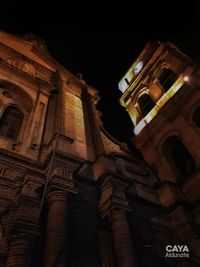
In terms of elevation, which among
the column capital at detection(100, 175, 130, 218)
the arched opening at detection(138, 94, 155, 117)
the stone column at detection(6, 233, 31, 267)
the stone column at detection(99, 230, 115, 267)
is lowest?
the stone column at detection(6, 233, 31, 267)

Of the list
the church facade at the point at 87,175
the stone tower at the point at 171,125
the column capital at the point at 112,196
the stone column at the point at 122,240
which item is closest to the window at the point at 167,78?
the stone tower at the point at 171,125

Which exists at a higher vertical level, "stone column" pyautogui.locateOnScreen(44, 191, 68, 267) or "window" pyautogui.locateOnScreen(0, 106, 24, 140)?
"window" pyautogui.locateOnScreen(0, 106, 24, 140)

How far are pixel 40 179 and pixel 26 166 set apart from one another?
3.63 ft

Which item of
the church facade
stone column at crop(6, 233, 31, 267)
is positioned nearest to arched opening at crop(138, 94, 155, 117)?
the church facade

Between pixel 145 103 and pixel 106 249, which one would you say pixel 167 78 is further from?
pixel 106 249

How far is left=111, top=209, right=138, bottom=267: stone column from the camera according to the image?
740 cm

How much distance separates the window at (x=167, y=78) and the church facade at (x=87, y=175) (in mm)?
111

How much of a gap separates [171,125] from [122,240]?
36.8 feet

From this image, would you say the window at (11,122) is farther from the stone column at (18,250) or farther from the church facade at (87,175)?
the stone column at (18,250)

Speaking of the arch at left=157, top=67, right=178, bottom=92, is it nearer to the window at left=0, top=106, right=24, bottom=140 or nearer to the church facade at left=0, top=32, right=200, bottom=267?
the church facade at left=0, top=32, right=200, bottom=267

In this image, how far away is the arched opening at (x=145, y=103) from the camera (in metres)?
22.5

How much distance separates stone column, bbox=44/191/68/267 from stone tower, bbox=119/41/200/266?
5.32 m

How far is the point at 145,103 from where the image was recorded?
23359 mm

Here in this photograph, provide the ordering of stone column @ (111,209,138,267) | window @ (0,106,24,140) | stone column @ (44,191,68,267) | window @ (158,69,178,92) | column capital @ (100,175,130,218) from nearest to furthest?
stone column @ (44,191,68,267), stone column @ (111,209,138,267), column capital @ (100,175,130,218), window @ (0,106,24,140), window @ (158,69,178,92)
